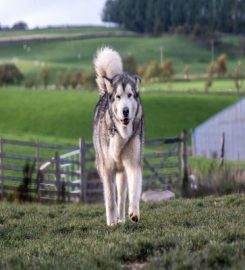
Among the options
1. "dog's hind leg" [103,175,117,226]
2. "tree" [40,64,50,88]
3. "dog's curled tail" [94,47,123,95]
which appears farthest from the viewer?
"tree" [40,64,50,88]

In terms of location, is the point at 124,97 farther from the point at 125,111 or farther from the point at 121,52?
the point at 121,52

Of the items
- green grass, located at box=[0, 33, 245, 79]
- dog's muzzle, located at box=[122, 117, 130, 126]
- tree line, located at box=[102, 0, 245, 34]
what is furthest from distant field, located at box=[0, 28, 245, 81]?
dog's muzzle, located at box=[122, 117, 130, 126]

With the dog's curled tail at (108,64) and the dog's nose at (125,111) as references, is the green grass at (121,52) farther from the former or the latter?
the dog's nose at (125,111)

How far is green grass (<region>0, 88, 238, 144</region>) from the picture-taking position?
2677 inches

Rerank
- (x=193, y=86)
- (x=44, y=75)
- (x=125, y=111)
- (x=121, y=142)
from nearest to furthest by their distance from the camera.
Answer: (x=125, y=111), (x=121, y=142), (x=193, y=86), (x=44, y=75)

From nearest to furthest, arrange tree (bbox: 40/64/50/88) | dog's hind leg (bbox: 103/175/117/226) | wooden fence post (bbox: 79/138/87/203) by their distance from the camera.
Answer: dog's hind leg (bbox: 103/175/117/226)
wooden fence post (bbox: 79/138/87/203)
tree (bbox: 40/64/50/88)

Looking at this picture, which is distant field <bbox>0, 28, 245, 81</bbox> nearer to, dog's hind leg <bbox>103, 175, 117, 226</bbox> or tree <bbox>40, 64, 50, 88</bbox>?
tree <bbox>40, 64, 50, 88</bbox>

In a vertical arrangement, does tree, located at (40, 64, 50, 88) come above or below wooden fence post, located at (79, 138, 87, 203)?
below

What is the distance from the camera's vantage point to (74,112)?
7294cm

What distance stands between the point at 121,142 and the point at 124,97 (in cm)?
65

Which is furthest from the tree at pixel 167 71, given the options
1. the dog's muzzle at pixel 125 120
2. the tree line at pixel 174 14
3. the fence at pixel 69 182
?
the dog's muzzle at pixel 125 120

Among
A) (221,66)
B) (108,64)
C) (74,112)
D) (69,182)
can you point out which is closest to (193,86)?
(221,66)

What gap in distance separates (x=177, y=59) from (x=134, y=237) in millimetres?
120965

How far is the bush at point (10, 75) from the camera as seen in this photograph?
9975 cm
